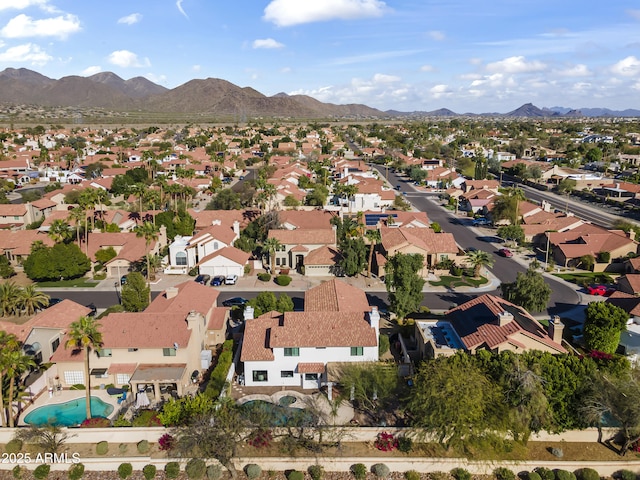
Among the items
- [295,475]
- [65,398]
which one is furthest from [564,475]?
[65,398]

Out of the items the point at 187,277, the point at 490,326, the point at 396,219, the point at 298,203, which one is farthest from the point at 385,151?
the point at 490,326

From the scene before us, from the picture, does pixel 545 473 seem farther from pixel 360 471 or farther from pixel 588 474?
pixel 360 471

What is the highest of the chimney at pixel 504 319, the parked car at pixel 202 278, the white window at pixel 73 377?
the chimney at pixel 504 319

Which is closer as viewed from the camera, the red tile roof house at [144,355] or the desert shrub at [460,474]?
the desert shrub at [460,474]

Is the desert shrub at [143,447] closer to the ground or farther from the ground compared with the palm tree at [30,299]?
closer to the ground

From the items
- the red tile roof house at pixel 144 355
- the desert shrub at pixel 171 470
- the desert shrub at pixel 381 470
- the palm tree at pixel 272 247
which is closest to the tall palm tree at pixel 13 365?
the red tile roof house at pixel 144 355

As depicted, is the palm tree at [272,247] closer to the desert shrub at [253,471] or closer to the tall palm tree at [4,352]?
the tall palm tree at [4,352]

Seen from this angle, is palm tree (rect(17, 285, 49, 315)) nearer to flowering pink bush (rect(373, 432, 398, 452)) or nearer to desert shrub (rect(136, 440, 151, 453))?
desert shrub (rect(136, 440, 151, 453))

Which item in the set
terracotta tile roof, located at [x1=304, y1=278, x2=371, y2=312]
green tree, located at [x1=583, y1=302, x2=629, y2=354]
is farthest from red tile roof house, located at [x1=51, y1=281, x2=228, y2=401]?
green tree, located at [x1=583, y1=302, x2=629, y2=354]
